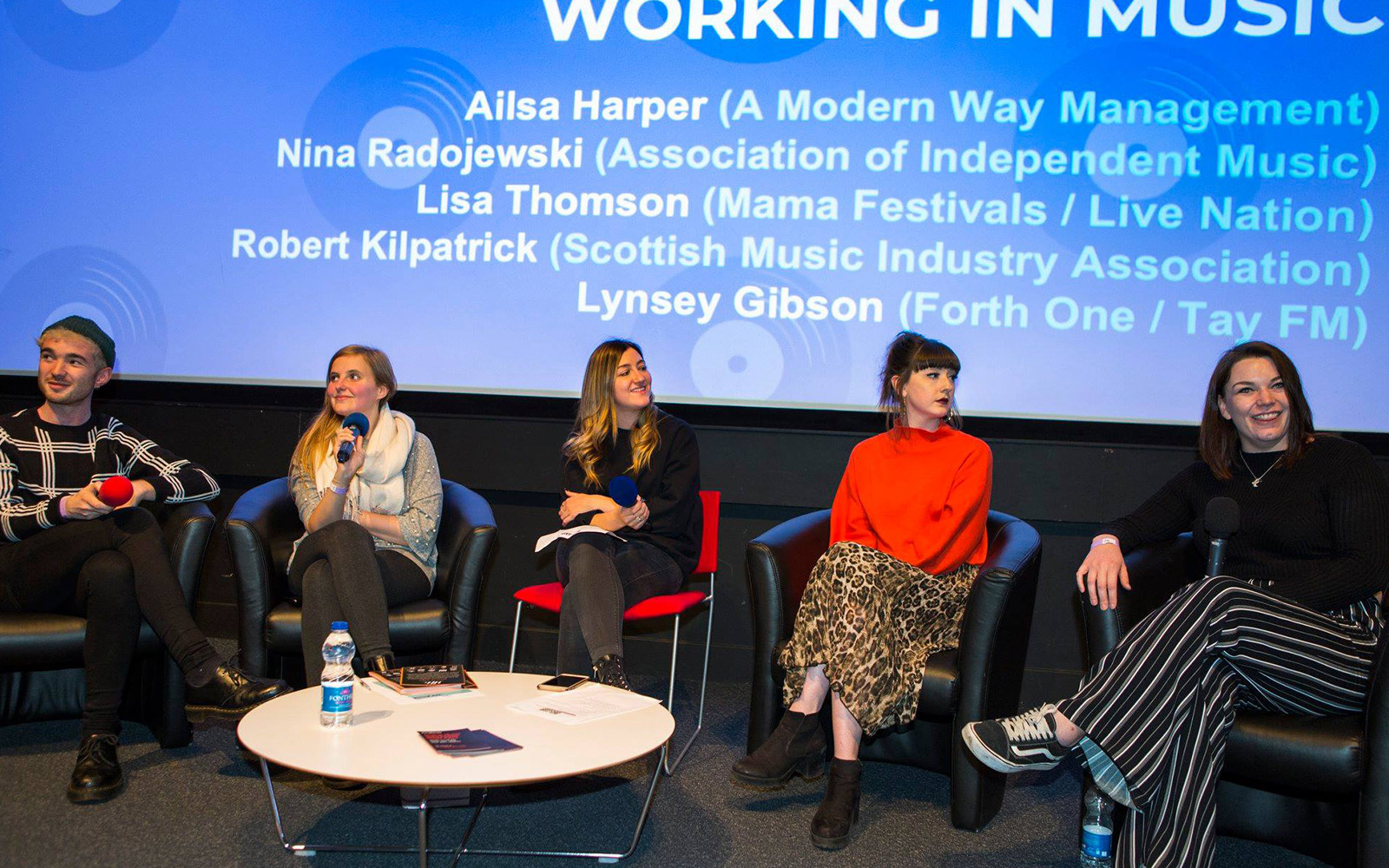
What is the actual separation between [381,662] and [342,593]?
0.27m

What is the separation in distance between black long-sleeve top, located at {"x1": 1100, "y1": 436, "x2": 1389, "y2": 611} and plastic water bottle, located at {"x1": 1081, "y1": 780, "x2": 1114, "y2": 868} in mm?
610

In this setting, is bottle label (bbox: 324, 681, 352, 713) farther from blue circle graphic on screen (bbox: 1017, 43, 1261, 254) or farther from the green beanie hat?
blue circle graphic on screen (bbox: 1017, 43, 1261, 254)

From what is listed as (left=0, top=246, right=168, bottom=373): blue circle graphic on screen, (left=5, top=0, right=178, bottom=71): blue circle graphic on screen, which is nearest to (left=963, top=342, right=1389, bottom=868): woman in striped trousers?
(left=0, top=246, right=168, bottom=373): blue circle graphic on screen

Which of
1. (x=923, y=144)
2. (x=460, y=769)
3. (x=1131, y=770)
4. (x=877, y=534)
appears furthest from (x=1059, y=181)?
(x=460, y=769)

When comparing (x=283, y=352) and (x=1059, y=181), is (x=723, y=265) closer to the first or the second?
(x=1059, y=181)

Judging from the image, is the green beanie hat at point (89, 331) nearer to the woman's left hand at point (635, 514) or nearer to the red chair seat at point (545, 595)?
→ the red chair seat at point (545, 595)

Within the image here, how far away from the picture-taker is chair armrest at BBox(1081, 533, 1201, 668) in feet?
8.17

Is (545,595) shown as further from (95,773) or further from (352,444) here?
(95,773)

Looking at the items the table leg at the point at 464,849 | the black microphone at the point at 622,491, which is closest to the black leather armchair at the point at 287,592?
the black microphone at the point at 622,491

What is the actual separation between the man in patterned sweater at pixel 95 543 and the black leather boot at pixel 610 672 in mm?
824

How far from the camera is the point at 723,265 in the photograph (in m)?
3.78

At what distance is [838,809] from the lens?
8.21 feet

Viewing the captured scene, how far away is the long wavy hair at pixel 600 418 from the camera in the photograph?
131 inches

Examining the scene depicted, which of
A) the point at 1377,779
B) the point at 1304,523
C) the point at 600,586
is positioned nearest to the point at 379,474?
the point at 600,586
